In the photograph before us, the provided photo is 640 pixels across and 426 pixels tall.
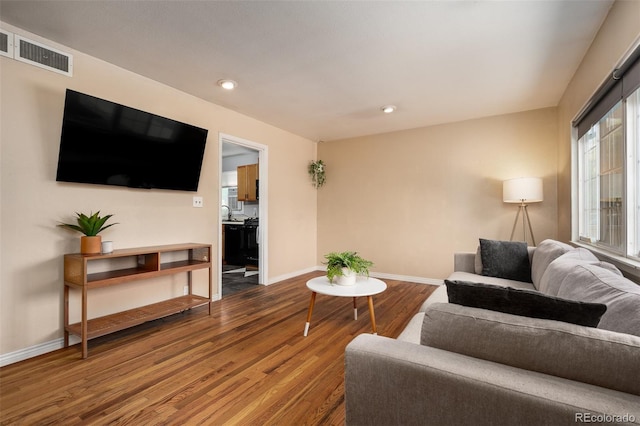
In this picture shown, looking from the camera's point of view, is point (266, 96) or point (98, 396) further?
point (266, 96)

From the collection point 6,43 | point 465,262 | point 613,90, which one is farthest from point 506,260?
point 6,43

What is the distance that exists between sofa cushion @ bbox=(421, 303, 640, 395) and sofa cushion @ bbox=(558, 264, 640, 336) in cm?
20

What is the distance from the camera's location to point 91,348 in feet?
7.82

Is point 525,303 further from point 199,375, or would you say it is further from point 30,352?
point 30,352

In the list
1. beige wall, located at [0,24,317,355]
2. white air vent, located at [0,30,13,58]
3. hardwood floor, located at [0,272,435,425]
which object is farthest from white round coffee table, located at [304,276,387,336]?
white air vent, located at [0,30,13,58]

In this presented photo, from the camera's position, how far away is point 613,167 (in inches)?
87.0

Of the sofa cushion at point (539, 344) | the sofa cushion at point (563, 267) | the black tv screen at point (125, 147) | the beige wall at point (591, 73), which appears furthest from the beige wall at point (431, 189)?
the sofa cushion at point (539, 344)

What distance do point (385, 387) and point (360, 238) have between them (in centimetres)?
423

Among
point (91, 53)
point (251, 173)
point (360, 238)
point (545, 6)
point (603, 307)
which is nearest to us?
point (603, 307)

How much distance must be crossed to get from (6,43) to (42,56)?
20cm

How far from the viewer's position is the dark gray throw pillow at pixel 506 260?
2.81 meters

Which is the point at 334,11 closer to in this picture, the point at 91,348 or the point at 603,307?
the point at 603,307

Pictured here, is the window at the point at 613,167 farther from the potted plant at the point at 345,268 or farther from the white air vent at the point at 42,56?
the white air vent at the point at 42,56

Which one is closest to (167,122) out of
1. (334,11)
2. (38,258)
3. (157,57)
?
(157,57)
